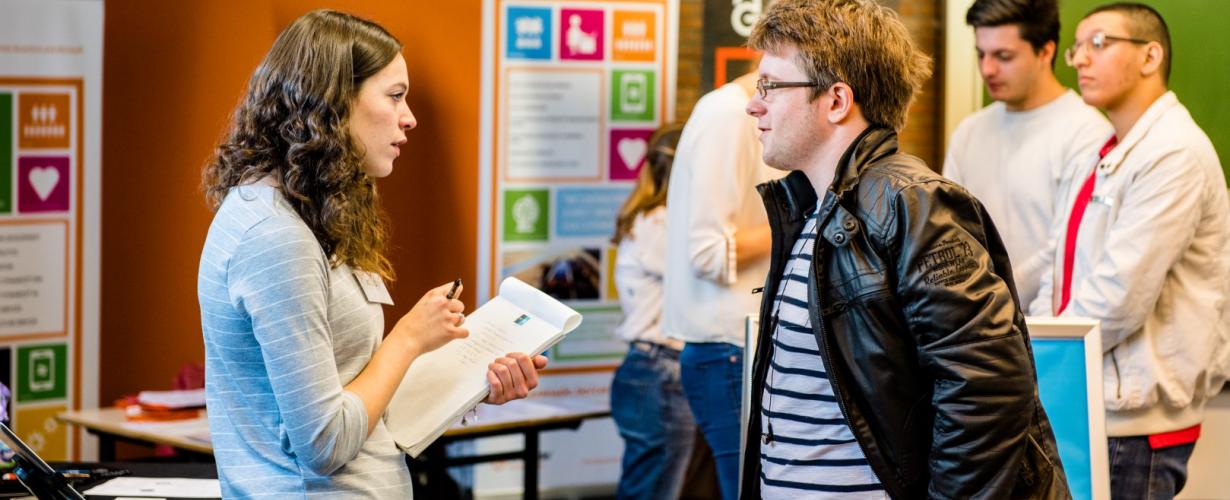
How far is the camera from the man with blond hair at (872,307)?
1878 millimetres

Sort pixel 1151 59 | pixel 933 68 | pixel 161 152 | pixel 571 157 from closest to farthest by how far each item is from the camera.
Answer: pixel 1151 59 < pixel 161 152 < pixel 571 157 < pixel 933 68

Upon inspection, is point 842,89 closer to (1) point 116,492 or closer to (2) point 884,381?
(2) point 884,381

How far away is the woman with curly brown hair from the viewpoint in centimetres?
182

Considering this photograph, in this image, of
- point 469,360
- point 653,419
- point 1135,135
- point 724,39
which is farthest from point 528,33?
point 469,360

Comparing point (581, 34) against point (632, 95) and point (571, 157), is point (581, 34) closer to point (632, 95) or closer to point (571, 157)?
point (632, 95)

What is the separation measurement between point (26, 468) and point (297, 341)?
0.67 metres

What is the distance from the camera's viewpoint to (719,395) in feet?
11.3

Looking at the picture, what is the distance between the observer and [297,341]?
70.9 inches

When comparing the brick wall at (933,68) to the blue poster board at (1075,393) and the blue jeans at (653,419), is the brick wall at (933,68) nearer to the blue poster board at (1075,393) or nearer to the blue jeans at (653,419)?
the blue jeans at (653,419)

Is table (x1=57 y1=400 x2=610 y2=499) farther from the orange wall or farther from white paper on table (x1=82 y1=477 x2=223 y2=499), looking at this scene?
white paper on table (x1=82 y1=477 x2=223 y2=499)

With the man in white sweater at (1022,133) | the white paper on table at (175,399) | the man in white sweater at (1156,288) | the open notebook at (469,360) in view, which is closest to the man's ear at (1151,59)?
the man in white sweater at (1156,288)

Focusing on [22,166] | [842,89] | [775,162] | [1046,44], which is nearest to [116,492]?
[775,162]

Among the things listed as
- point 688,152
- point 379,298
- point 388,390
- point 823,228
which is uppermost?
point 688,152

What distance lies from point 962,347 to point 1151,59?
5.98ft
